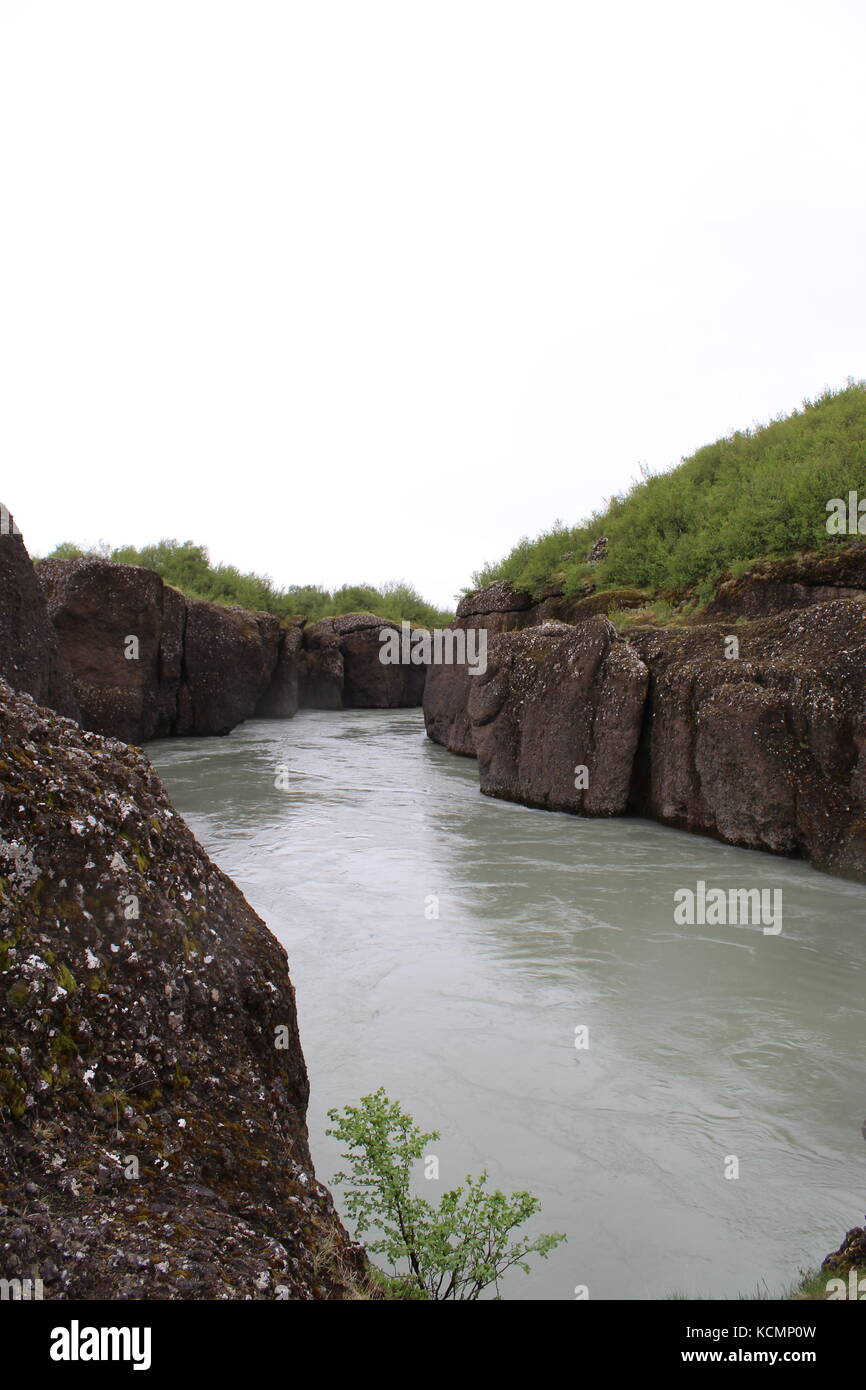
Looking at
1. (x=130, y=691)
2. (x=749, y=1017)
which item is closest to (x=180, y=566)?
(x=130, y=691)

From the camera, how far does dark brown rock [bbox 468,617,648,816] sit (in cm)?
945

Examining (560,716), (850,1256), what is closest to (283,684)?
(560,716)

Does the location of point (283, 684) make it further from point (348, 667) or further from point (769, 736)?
point (769, 736)

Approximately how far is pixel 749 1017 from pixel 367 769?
31.2 ft

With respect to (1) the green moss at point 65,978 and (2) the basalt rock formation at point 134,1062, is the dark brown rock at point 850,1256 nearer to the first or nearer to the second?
(2) the basalt rock formation at point 134,1062

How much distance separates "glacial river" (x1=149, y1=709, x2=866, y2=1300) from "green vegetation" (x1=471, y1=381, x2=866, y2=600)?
4.22 metres

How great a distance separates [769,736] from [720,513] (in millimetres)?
6223

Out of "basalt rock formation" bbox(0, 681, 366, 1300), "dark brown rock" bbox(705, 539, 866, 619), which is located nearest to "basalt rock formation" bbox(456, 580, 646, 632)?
"dark brown rock" bbox(705, 539, 866, 619)

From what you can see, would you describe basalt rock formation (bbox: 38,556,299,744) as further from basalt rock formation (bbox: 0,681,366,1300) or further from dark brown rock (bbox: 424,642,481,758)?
basalt rock formation (bbox: 0,681,366,1300)

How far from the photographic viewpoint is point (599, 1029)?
4.36 metres

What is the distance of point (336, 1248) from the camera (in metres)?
2.07

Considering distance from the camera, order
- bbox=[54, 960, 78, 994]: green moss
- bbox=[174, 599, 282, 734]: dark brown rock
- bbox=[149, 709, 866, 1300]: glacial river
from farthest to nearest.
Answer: bbox=[174, 599, 282, 734]: dark brown rock < bbox=[149, 709, 866, 1300]: glacial river < bbox=[54, 960, 78, 994]: green moss
